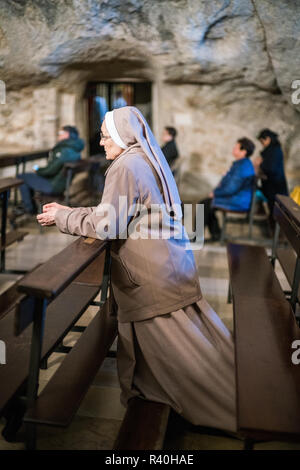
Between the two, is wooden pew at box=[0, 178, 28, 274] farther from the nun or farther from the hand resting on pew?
the nun

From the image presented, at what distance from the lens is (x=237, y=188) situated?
6.36m

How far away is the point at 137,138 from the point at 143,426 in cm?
140

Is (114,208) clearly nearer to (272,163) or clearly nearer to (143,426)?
(143,426)

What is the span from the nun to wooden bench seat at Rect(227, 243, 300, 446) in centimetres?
16

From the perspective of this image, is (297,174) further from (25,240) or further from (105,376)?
(105,376)

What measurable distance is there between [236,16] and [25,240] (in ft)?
13.5

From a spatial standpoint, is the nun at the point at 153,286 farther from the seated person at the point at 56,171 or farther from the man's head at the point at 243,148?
the seated person at the point at 56,171

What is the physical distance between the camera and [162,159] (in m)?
2.62

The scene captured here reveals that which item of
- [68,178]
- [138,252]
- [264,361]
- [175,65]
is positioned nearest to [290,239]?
[264,361]

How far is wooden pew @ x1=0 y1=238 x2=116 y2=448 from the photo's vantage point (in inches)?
82.6

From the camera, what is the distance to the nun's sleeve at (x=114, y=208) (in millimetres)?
2459

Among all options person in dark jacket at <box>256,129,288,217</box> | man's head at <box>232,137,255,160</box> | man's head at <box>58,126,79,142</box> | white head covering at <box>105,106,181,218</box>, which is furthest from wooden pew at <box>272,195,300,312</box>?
man's head at <box>58,126,79,142</box>

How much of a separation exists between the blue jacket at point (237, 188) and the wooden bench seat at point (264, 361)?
101 inches

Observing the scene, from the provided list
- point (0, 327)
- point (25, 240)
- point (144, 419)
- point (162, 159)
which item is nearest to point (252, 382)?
point (144, 419)
